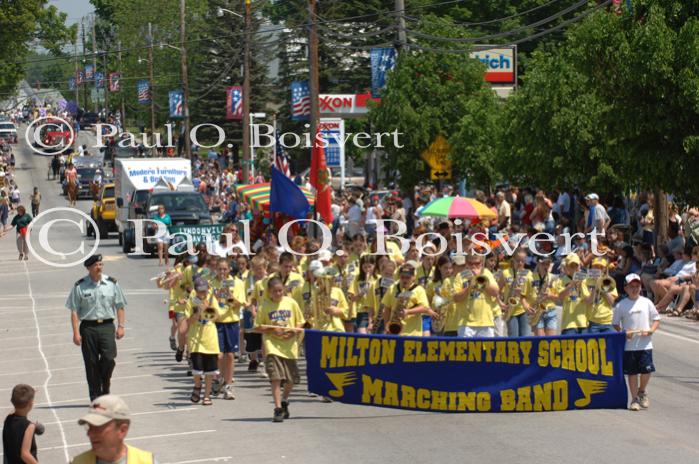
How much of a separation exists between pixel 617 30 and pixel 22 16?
59.7 m

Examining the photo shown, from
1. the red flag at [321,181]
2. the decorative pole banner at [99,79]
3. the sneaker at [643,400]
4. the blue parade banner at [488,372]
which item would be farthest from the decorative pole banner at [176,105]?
the sneaker at [643,400]

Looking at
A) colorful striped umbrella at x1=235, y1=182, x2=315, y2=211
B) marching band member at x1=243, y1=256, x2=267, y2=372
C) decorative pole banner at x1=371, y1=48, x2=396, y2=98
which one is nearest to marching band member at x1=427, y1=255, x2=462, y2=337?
marching band member at x1=243, y1=256, x2=267, y2=372

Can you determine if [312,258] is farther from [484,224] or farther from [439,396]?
[484,224]

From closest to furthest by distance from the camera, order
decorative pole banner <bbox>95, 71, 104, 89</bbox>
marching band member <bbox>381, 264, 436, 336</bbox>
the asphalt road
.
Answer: the asphalt road, marching band member <bbox>381, 264, 436, 336</bbox>, decorative pole banner <bbox>95, 71, 104, 89</bbox>

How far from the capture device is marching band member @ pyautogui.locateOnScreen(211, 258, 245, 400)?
51.9ft

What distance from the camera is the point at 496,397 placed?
46.1 ft

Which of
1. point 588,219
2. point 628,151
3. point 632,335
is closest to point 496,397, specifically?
point 632,335

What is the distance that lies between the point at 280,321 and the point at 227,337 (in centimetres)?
182

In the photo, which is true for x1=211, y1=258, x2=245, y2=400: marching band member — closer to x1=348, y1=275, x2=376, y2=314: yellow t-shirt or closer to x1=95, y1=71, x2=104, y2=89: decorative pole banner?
x1=348, y1=275, x2=376, y2=314: yellow t-shirt

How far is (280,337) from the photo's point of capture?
14.3 metres

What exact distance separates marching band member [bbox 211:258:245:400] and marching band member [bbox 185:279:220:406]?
30 centimetres

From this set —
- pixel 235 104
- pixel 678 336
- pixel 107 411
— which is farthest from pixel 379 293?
pixel 235 104

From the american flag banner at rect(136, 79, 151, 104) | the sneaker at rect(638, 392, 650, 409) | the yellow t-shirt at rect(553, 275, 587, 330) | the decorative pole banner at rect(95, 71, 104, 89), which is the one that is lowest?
the sneaker at rect(638, 392, 650, 409)

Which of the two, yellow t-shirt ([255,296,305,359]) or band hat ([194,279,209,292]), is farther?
band hat ([194,279,209,292])
